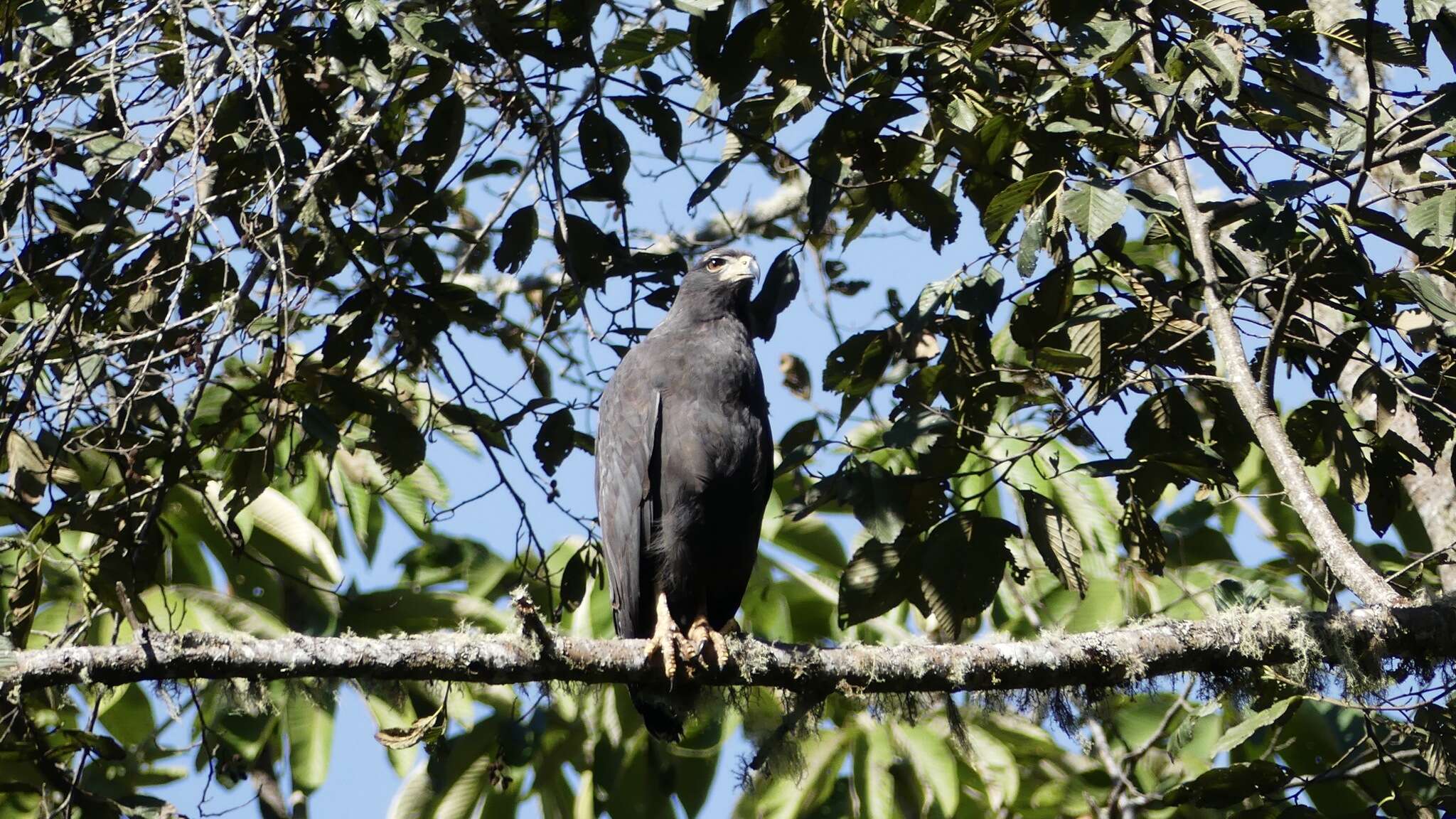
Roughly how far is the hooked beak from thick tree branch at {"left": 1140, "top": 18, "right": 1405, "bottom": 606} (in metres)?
2.04

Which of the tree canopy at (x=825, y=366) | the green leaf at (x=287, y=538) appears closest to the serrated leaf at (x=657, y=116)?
the tree canopy at (x=825, y=366)

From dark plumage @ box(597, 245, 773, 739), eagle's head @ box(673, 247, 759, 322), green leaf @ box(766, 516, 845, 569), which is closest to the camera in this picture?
dark plumage @ box(597, 245, 773, 739)

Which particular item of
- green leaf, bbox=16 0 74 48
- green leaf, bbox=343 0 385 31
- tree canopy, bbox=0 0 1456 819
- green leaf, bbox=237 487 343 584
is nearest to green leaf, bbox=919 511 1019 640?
tree canopy, bbox=0 0 1456 819

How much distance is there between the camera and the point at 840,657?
3305mm

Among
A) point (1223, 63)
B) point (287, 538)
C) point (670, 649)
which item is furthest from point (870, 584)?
point (287, 538)

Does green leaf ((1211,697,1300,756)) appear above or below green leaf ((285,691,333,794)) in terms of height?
below

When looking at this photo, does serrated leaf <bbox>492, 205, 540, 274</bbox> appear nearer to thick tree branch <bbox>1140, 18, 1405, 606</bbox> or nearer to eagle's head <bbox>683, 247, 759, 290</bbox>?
eagle's head <bbox>683, 247, 759, 290</bbox>

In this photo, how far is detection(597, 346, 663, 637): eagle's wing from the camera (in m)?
4.30

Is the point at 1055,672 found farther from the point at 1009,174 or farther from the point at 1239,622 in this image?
the point at 1009,174

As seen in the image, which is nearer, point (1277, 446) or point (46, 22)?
point (1277, 446)

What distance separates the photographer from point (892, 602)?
351 centimetres

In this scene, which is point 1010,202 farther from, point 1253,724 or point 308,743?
point 308,743

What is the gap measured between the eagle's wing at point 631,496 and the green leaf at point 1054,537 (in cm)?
138

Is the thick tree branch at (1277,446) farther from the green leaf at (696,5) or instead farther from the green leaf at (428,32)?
the green leaf at (428,32)
